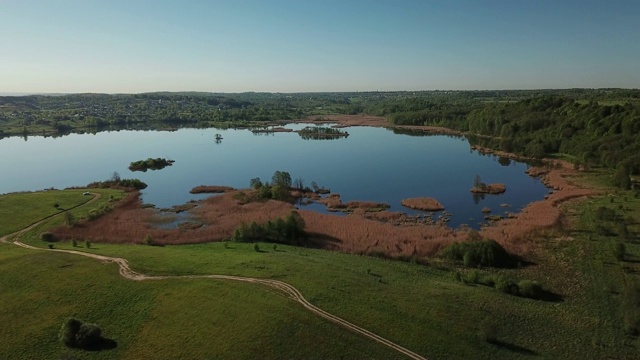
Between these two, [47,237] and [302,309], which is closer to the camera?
[302,309]

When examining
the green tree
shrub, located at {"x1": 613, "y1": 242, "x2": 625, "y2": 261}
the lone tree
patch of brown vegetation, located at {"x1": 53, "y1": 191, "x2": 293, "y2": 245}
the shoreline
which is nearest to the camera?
the lone tree

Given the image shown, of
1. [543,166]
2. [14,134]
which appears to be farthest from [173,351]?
[14,134]

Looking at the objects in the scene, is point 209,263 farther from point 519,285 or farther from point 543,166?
point 543,166

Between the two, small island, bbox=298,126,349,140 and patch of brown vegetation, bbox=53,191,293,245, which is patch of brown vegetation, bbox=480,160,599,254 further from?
small island, bbox=298,126,349,140

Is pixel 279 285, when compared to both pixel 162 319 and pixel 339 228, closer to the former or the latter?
pixel 162 319

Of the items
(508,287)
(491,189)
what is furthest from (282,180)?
(508,287)

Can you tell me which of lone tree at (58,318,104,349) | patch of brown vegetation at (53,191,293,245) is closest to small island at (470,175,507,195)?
patch of brown vegetation at (53,191,293,245)
